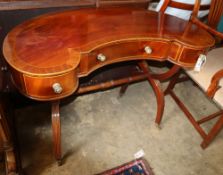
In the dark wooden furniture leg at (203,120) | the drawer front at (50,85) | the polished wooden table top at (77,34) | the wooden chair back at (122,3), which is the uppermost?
the wooden chair back at (122,3)

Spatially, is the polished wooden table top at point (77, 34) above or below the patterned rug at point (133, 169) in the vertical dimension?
above

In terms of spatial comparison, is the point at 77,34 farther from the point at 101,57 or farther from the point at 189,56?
the point at 189,56

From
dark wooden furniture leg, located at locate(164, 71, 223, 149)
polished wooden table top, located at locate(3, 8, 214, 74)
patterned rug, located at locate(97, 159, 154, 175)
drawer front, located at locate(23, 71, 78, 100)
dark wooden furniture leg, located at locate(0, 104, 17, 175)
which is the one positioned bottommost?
patterned rug, located at locate(97, 159, 154, 175)

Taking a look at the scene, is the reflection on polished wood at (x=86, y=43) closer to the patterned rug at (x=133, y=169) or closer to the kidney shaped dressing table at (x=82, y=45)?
the kidney shaped dressing table at (x=82, y=45)

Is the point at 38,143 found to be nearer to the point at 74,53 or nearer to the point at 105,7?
the point at 74,53

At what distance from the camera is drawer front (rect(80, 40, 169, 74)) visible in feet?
3.57

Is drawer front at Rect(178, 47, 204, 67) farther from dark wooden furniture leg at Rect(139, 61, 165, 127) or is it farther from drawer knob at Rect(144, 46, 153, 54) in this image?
dark wooden furniture leg at Rect(139, 61, 165, 127)

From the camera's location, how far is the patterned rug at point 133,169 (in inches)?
55.7

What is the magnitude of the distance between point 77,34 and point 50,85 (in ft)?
1.03

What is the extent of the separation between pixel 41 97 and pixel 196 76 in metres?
1.00

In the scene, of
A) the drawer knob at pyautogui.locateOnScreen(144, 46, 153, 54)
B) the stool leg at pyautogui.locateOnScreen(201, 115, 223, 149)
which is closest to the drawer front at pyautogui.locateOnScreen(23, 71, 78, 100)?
the drawer knob at pyautogui.locateOnScreen(144, 46, 153, 54)

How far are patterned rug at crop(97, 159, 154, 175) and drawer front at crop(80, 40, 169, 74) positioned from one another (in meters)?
0.71

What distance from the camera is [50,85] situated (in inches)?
37.4

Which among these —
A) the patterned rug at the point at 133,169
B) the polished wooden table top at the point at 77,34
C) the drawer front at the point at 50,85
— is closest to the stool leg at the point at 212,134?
the patterned rug at the point at 133,169
